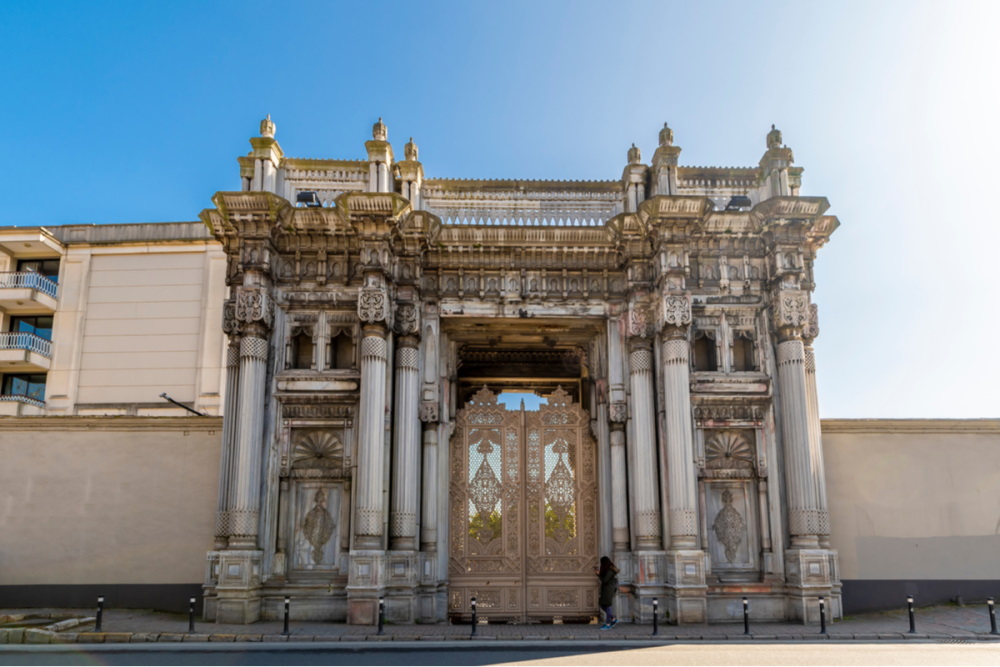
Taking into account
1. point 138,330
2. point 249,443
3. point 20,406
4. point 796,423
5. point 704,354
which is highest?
point 138,330

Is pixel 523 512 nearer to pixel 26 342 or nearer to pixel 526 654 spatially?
pixel 526 654

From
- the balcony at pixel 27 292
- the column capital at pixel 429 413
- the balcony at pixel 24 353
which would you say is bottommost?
the column capital at pixel 429 413

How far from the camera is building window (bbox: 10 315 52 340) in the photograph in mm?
32531

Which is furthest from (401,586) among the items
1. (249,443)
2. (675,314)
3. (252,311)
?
(675,314)

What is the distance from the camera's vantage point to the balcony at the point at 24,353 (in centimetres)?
3050

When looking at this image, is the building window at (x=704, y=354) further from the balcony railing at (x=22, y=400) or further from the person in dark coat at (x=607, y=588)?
the balcony railing at (x=22, y=400)

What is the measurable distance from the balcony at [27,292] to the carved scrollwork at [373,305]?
21272 millimetres

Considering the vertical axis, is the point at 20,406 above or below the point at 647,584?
above

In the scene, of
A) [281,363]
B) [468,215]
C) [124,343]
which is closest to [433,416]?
[281,363]

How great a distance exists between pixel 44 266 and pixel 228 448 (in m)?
22.0

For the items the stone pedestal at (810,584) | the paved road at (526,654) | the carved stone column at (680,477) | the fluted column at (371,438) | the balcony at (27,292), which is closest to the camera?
the paved road at (526,654)

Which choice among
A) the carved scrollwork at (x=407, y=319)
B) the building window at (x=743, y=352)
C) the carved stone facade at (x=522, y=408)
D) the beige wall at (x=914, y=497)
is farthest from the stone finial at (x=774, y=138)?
the carved scrollwork at (x=407, y=319)

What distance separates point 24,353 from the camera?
100.0ft

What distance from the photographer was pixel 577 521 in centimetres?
1700
